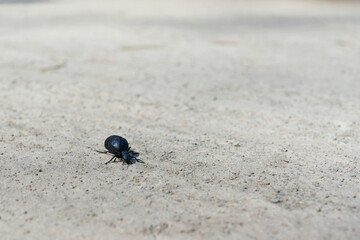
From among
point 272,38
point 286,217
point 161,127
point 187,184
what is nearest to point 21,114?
point 161,127

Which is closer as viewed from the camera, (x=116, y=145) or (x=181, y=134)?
(x=116, y=145)

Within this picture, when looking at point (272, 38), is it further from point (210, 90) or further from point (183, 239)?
point (183, 239)

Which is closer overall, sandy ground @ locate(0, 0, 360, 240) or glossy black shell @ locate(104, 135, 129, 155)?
sandy ground @ locate(0, 0, 360, 240)

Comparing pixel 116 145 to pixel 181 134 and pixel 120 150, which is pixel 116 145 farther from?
pixel 181 134

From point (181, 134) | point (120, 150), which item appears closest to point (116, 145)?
point (120, 150)

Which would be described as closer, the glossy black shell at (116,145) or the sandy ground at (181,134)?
the sandy ground at (181,134)

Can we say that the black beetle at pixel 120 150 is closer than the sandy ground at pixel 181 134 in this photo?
No

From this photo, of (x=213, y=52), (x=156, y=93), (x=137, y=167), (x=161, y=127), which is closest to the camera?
(x=137, y=167)

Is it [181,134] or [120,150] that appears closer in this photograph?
[120,150]
